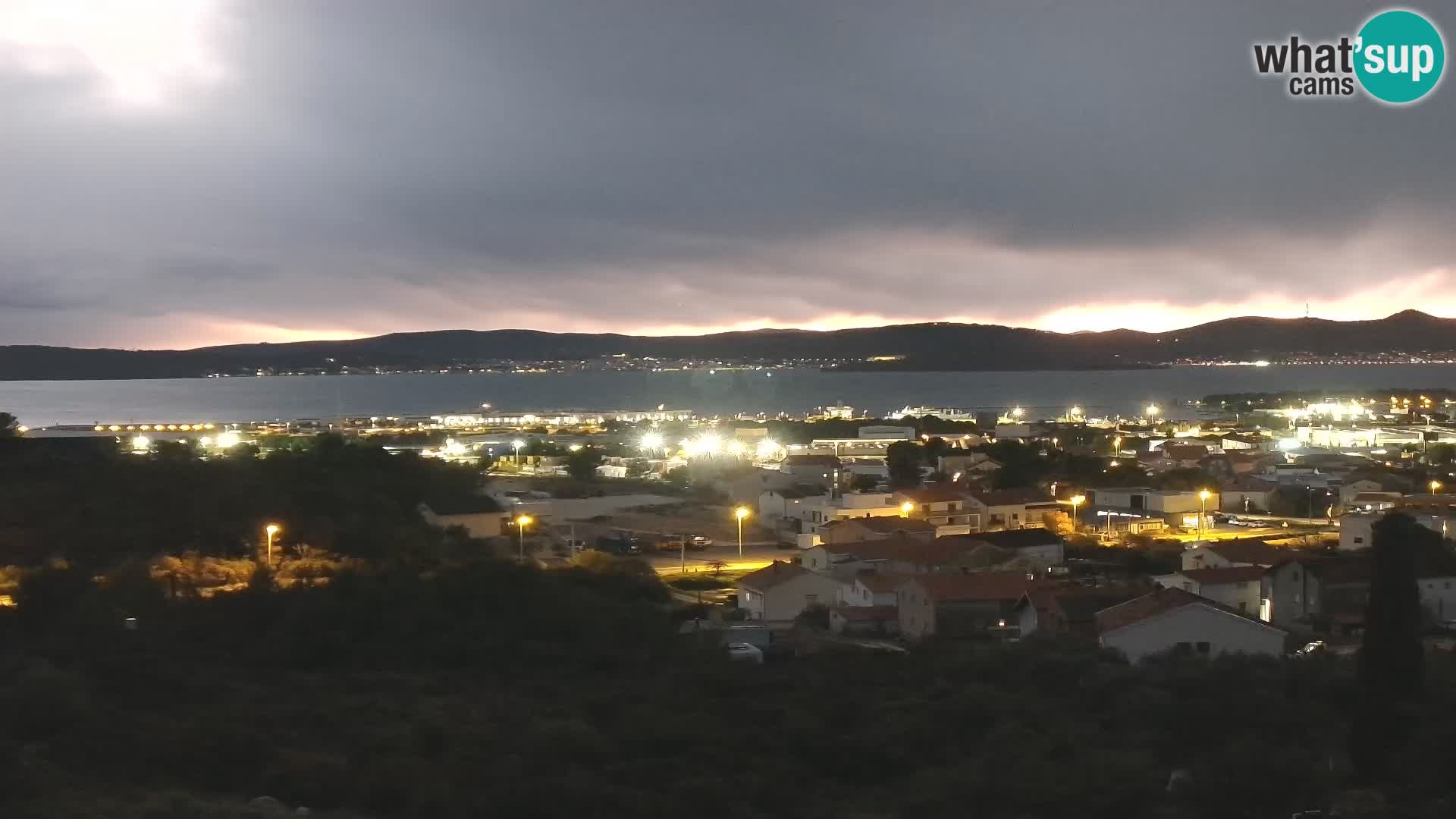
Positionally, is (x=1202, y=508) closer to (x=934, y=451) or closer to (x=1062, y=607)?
(x=1062, y=607)

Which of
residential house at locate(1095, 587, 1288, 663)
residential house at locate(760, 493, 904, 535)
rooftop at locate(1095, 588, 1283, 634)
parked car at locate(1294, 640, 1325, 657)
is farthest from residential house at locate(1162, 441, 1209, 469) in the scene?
residential house at locate(1095, 587, 1288, 663)

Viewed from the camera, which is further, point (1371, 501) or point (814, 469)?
point (814, 469)

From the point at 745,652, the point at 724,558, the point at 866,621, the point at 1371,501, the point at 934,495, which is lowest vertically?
the point at 724,558

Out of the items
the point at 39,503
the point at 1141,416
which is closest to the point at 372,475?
the point at 39,503

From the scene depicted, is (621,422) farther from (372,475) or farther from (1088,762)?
(1088,762)

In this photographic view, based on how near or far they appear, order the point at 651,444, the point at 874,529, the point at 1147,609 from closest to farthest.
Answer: the point at 1147,609
the point at 874,529
the point at 651,444

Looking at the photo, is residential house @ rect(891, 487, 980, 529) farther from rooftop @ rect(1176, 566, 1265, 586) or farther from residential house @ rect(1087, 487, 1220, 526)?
rooftop @ rect(1176, 566, 1265, 586)

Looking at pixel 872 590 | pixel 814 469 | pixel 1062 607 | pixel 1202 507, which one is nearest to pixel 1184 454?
pixel 814 469

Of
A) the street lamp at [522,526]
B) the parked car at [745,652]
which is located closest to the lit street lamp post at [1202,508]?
the street lamp at [522,526]
